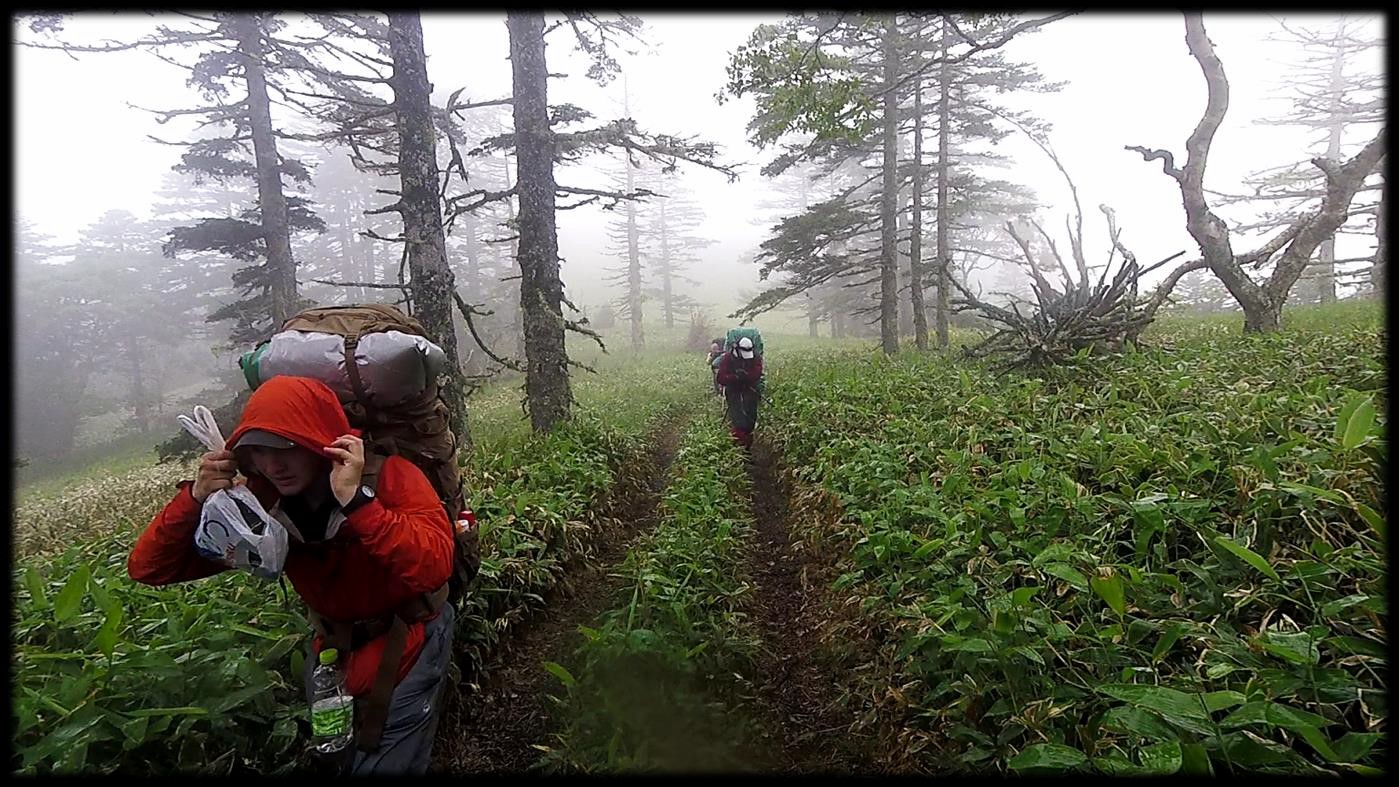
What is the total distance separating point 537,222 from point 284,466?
7.28 m

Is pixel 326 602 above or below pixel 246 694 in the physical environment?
above

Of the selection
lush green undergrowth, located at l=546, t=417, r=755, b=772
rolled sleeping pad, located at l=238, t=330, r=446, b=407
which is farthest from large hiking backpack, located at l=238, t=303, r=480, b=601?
lush green undergrowth, located at l=546, t=417, r=755, b=772

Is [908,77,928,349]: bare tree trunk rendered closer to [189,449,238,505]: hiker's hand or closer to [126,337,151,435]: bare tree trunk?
[189,449,238,505]: hiker's hand

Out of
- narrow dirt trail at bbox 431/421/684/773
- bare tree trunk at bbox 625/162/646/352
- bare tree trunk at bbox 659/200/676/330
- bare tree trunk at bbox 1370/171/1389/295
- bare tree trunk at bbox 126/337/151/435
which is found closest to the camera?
narrow dirt trail at bbox 431/421/684/773

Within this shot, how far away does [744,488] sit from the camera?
7930 millimetres

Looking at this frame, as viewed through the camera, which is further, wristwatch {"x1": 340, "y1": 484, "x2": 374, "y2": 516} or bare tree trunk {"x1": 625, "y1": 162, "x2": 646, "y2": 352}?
bare tree trunk {"x1": 625, "y1": 162, "x2": 646, "y2": 352}

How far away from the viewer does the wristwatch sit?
80.1 inches

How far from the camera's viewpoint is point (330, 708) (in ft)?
7.50

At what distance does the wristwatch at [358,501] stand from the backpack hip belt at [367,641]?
634mm

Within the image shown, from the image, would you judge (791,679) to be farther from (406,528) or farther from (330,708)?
(406,528)

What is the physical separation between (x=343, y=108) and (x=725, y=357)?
24.8ft

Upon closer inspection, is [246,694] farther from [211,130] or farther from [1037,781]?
[211,130]

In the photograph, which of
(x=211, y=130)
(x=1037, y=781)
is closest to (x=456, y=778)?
(x=1037, y=781)

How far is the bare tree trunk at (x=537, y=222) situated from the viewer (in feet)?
28.1
